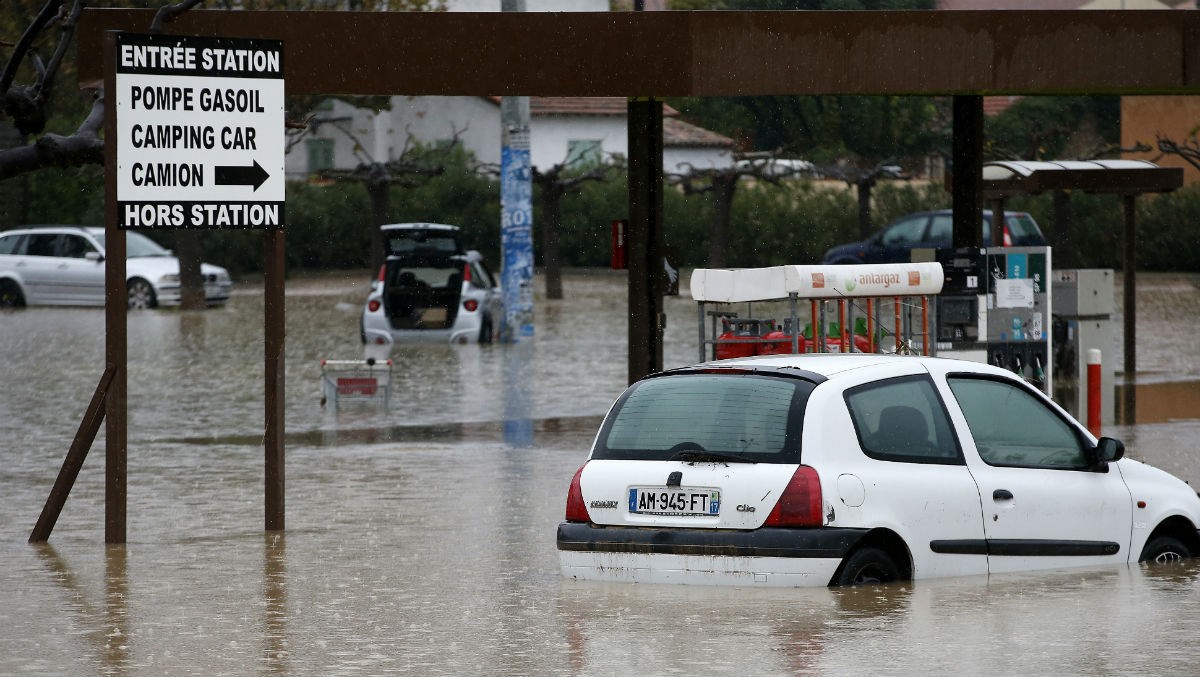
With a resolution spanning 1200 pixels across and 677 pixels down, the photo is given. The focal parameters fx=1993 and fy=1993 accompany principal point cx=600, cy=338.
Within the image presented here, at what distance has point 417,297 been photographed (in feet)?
97.9

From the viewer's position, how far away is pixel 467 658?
26.6 ft

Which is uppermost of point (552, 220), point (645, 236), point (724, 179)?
point (724, 179)

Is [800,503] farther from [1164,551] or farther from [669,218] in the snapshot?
[669,218]

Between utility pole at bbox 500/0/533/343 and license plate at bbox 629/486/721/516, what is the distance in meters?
22.9

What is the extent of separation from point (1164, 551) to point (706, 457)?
9.26 ft

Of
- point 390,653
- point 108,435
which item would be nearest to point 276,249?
point 108,435

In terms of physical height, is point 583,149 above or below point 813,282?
above

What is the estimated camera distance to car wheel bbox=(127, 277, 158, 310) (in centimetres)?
4000

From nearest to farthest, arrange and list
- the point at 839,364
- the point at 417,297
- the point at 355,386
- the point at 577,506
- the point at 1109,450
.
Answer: the point at 577,506, the point at 839,364, the point at 1109,450, the point at 355,386, the point at 417,297

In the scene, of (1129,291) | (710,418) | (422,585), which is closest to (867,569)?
(710,418)

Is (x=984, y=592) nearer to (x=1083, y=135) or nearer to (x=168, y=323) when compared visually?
(x=168, y=323)

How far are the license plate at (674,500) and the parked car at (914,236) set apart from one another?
28016 mm

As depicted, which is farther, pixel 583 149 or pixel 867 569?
pixel 583 149

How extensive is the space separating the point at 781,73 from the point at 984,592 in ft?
22.7
